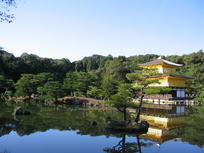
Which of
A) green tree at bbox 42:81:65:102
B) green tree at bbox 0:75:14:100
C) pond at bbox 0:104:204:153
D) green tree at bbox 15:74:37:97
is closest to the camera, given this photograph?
pond at bbox 0:104:204:153

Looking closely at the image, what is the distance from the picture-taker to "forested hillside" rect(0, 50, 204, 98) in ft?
81.3

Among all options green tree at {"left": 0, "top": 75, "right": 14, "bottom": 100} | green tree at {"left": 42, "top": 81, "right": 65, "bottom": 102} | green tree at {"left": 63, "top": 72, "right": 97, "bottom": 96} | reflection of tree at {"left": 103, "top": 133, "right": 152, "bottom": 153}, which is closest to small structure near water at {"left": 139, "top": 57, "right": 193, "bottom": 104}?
green tree at {"left": 63, "top": 72, "right": 97, "bottom": 96}

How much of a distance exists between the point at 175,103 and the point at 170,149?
17.8 meters

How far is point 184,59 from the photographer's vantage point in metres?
48.1

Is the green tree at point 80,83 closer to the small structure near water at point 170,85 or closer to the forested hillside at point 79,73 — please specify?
the forested hillside at point 79,73

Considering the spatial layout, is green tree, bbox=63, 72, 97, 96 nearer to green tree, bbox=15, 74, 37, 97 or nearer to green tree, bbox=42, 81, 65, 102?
green tree, bbox=42, 81, 65, 102

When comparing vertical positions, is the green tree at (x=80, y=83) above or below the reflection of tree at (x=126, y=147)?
above

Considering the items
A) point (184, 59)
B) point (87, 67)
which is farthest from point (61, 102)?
point (184, 59)

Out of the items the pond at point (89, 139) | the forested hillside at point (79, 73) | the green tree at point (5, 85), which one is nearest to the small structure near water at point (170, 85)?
the forested hillside at point (79, 73)

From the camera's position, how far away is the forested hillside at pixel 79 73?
24.8 m

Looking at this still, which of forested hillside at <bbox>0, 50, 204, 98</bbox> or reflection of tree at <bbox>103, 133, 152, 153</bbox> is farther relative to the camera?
forested hillside at <bbox>0, 50, 204, 98</bbox>

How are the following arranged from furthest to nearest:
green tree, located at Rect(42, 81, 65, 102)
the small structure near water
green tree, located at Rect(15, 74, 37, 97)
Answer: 1. green tree, located at Rect(15, 74, 37, 97)
2. the small structure near water
3. green tree, located at Rect(42, 81, 65, 102)

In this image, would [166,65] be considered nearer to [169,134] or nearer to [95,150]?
[169,134]

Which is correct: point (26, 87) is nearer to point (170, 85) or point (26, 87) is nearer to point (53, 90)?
point (53, 90)
